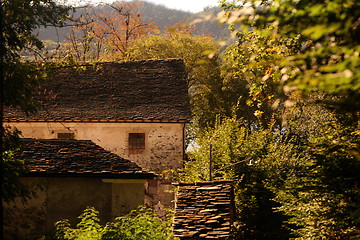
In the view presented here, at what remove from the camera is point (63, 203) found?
12.6 meters

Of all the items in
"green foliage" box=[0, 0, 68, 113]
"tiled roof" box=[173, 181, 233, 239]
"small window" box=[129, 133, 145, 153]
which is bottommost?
"tiled roof" box=[173, 181, 233, 239]

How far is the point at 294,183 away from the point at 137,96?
12.9 metres

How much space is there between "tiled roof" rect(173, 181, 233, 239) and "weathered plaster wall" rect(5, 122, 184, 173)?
9.49 metres

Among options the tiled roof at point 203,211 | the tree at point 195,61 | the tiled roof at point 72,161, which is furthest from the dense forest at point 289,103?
the tree at point 195,61

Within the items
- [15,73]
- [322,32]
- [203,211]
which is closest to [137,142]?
[203,211]

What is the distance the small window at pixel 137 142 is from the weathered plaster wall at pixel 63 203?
8760 millimetres

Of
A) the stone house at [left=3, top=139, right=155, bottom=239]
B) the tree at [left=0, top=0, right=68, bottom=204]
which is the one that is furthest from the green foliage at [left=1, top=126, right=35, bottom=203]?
the stone house at [left=3, top=139, right=155, bottom=239]

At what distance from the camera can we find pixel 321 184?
10375 millimetres

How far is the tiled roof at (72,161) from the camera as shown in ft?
41.4

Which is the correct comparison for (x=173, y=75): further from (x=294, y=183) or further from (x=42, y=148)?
(x=294, y=183)

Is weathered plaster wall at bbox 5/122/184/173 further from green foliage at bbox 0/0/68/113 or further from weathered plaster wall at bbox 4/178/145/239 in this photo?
green foliage at bbox 0/0/68/113

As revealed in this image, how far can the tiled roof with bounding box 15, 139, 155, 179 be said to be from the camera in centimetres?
1262

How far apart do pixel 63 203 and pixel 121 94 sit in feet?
36.6

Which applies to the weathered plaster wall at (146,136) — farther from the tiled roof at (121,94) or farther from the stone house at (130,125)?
the tiled roof at (121,94)
